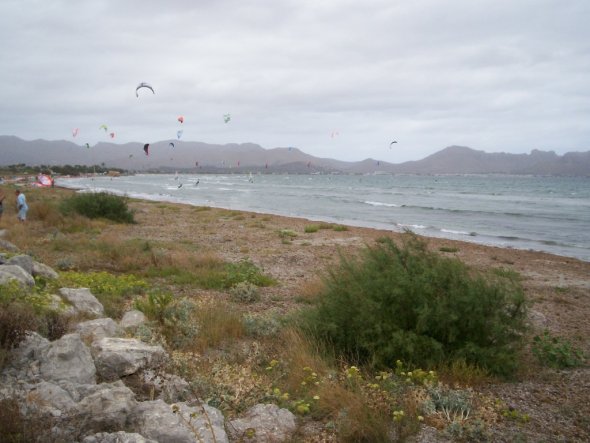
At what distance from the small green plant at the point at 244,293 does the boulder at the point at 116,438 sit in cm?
573

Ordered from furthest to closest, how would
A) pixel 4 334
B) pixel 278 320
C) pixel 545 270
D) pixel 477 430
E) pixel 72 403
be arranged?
pixel 545 270
pixel 278 320
pixel 4 334
pixel 477 430
pixel 72 403

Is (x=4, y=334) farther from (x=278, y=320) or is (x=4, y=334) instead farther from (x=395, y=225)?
(x=395, y=225)

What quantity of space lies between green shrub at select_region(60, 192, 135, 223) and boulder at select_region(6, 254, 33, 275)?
13616 millimetres

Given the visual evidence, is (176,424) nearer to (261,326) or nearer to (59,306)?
(261,326)

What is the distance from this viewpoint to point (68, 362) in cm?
429

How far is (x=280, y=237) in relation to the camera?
20.5 m

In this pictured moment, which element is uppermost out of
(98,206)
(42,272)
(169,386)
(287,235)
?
(98,206)

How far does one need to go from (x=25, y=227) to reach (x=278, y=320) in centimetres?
1331

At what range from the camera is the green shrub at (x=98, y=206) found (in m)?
21.3

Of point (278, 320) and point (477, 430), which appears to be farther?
point (278, 320)

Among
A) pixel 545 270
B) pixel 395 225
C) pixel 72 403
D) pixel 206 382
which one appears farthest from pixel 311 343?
pixel 395 225

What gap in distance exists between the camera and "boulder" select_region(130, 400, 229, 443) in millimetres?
3408

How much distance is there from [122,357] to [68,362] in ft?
1.59

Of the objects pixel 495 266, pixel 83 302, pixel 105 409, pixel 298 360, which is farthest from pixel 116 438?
pixel 495 266
